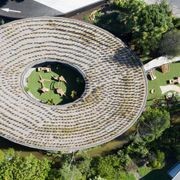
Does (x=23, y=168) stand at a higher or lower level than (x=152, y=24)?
lower

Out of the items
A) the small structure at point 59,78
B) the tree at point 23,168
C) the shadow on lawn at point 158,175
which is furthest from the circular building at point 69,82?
the shadow on lawn at point 158,175

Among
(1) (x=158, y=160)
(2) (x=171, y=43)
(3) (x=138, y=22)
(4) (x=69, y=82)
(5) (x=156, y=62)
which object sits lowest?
(1) (x=158, y=160)

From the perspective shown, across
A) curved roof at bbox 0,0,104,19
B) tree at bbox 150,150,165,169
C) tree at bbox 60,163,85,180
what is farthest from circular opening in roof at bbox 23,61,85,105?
tree at bbox 150,150,165,169

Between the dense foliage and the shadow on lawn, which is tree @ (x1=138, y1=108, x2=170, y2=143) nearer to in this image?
the shadow on lawn

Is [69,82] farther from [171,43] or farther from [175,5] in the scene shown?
[175,5]

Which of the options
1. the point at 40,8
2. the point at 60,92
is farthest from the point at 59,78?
the point at 40,8

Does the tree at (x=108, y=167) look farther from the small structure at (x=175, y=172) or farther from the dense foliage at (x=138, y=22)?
the dense foliage at (x=138, y=22)
